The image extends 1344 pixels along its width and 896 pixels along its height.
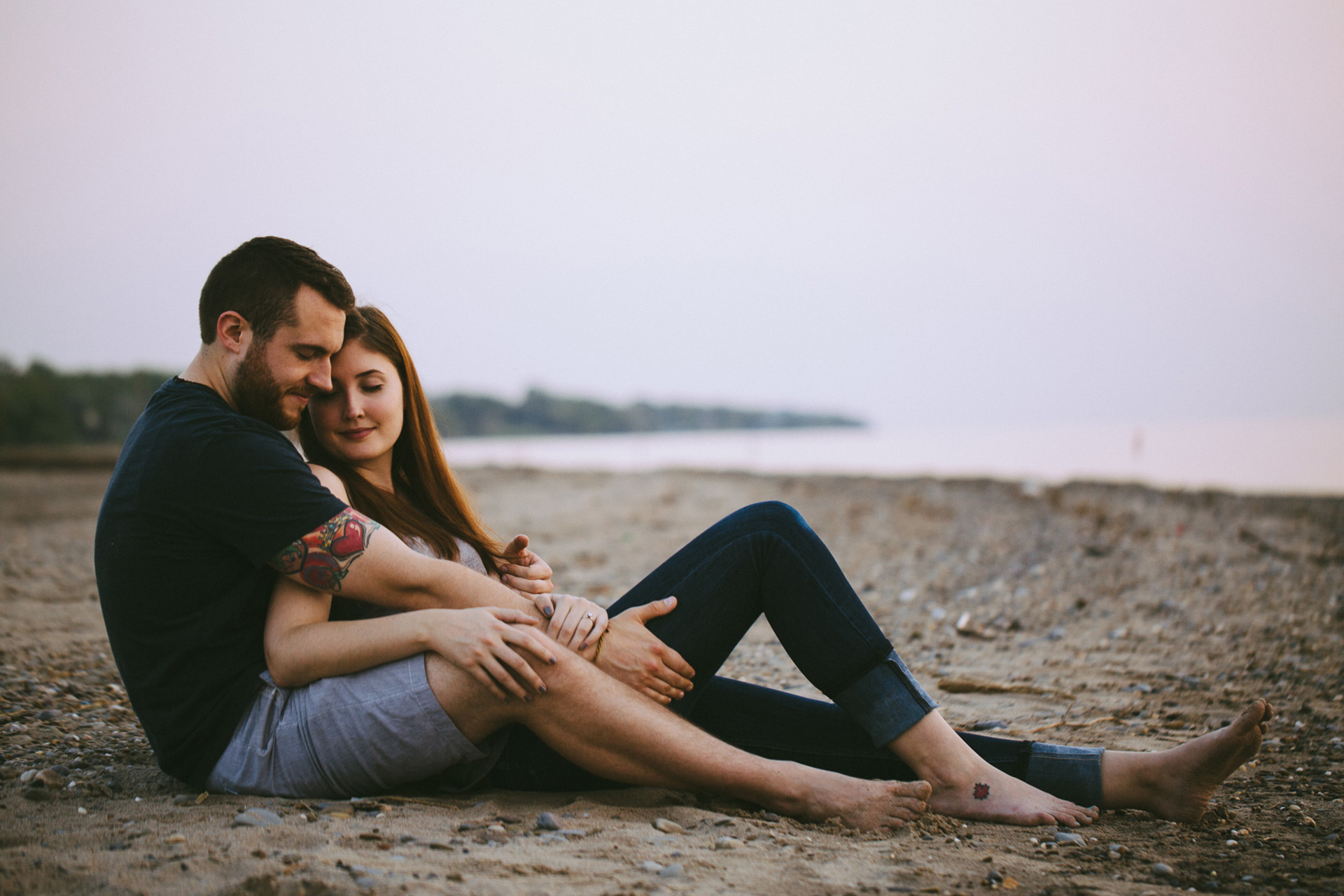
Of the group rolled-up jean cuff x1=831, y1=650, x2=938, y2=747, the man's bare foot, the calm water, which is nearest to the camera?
the man's bare foot

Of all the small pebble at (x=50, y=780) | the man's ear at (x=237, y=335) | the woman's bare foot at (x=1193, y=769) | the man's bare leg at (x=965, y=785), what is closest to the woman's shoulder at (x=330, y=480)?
the man's ear at (x=237, y=335)

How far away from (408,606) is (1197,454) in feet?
49.5

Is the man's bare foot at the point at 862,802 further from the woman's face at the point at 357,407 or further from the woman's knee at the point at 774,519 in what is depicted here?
the woman's face at the point at 357,407

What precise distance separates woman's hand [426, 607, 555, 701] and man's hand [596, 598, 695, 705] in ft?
0.77

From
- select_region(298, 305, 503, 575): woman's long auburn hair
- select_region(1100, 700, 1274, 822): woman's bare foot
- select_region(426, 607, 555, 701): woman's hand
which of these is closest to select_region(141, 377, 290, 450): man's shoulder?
select_region(298, 305, 503, 575): woman's long auburn hair

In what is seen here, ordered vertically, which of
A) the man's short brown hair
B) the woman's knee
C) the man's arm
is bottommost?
the man's arm

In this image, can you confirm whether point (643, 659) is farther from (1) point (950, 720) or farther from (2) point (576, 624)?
(1) point (950, 720)

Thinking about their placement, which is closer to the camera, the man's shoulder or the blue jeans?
the man's shoulder

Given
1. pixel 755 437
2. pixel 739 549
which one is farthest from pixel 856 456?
pixel 739 549

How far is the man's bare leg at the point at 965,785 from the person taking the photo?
2242 mm

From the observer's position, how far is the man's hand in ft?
7.28

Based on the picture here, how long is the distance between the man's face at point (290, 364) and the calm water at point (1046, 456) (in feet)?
13.6

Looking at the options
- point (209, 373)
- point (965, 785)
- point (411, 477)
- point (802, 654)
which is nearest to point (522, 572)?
point (411, 477)

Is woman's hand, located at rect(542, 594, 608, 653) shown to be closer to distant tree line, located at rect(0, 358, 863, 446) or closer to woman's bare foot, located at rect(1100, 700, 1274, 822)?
woman's bare foot, located at rect(1100, 700, 1274, 822)
